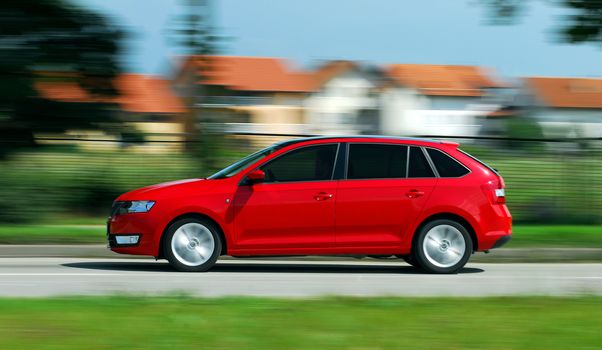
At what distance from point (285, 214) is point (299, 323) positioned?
16.5ft

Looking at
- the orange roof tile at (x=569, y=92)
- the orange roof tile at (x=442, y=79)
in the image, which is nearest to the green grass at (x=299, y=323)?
the orange roof tile at (x=442, y=79)

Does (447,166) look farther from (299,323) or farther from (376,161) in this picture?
(299,323)

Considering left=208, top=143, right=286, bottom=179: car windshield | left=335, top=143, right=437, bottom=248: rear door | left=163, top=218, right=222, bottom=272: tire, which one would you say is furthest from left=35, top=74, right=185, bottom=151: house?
left=335, top=143, right=437, bottom=248: rear door

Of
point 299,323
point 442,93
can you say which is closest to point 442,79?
point 442,93

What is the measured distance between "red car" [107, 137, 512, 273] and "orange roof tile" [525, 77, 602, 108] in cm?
5858

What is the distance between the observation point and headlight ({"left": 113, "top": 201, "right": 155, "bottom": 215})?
1145 cm

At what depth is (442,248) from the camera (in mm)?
11688

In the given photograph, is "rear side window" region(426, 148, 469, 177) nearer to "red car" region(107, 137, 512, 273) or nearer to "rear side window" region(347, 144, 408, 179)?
"red car" region(107, 137, 512, 273)

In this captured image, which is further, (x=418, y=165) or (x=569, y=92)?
(x=569, y=92)

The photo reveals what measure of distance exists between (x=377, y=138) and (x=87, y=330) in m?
6.33

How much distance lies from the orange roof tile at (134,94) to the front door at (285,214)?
4556 mm

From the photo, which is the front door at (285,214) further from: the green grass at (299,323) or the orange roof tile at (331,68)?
the orange roof tile at (331,68)

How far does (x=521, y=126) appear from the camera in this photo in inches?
808

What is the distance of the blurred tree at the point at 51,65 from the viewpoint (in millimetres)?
13812
